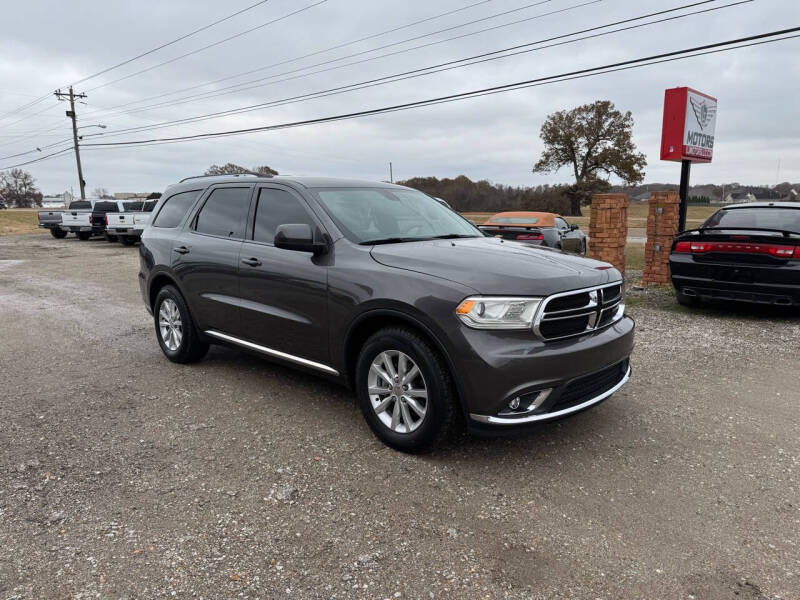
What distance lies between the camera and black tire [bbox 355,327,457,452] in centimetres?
320

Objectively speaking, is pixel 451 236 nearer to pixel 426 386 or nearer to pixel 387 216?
pixel 387 216

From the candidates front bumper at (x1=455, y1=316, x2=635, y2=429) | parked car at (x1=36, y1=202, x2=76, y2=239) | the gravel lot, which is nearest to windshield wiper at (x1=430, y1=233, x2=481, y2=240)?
front bumper at (x1=455, y1=316, x2=635, y2=429)

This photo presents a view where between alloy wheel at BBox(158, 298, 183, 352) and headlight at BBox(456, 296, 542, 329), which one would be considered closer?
headlight at BBox(456, 296, 542, 329)

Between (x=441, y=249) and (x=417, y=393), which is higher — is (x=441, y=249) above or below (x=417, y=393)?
above

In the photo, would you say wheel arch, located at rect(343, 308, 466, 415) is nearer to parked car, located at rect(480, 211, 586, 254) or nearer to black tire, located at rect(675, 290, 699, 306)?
black tire, located at rect(675, 290, 699, 306)

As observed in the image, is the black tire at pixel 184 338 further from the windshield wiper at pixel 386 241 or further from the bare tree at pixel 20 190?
the bare tree at pixel 20 190

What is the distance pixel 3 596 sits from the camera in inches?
90.7

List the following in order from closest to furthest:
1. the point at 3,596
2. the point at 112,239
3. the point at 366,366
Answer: the point at 3,596 < the point at 366,366 < the point at 112,239

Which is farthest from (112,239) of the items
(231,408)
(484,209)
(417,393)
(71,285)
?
(484,209)

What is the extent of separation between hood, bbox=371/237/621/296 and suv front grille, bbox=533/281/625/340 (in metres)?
0.05

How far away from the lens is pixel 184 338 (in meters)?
5.34

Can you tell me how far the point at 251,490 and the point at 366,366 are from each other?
1.00 meters

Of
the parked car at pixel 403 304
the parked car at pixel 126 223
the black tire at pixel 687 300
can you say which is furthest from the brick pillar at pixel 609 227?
the parked car at pixel 126 223

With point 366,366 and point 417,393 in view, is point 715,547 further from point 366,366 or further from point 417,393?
point 366,366
